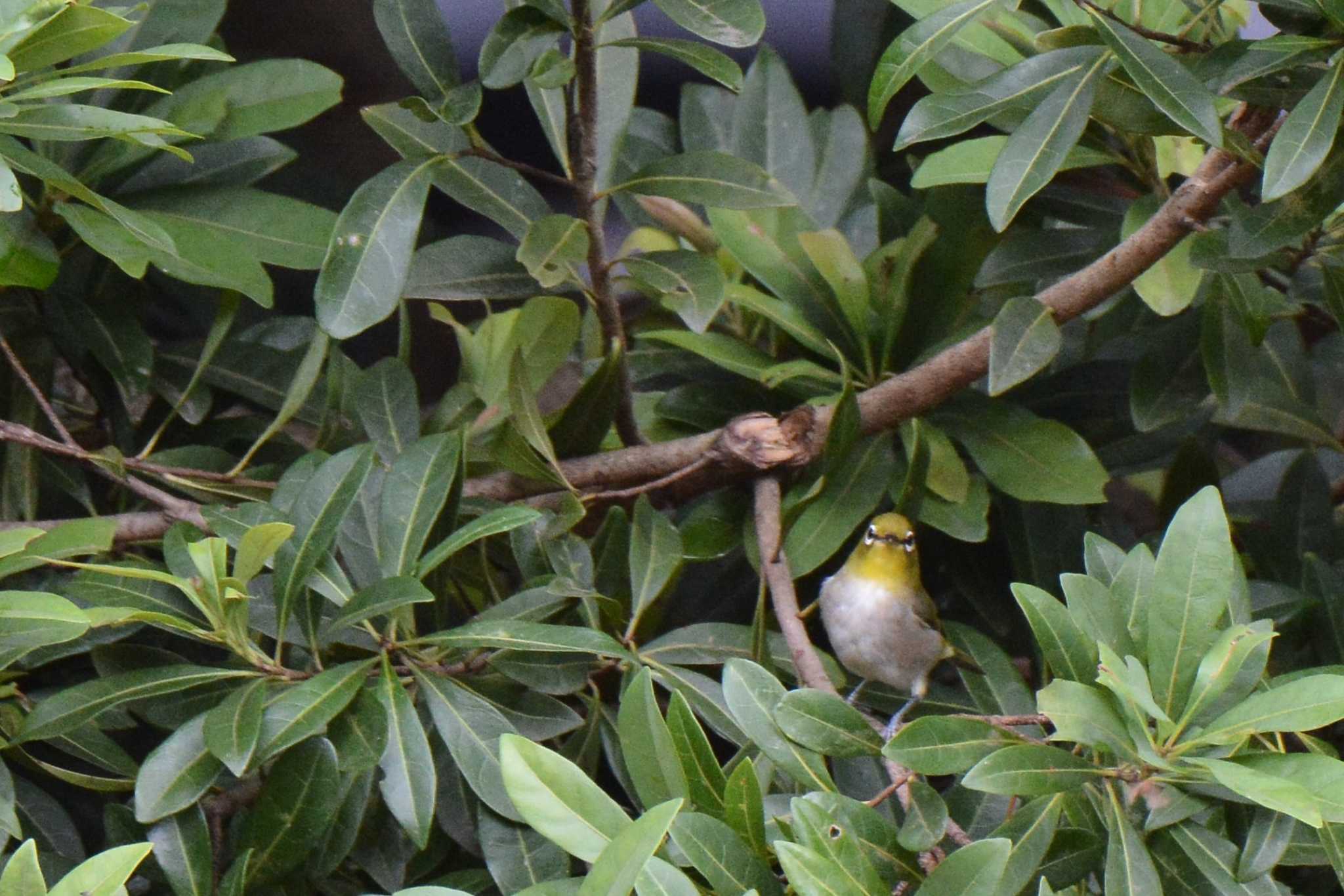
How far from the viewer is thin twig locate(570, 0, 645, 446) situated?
3.36 feet

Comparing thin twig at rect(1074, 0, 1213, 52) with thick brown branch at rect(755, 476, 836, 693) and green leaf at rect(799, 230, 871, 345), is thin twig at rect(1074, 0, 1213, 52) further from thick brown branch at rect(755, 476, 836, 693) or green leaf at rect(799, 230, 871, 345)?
thick brown branch at rect(755, 476, 836, 693)

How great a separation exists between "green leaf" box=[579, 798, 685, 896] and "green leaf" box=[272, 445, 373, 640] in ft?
1.55

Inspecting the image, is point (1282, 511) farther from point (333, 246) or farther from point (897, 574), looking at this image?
point (333, 246)

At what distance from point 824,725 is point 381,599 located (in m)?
0.38

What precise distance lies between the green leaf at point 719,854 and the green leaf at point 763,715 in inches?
4.2

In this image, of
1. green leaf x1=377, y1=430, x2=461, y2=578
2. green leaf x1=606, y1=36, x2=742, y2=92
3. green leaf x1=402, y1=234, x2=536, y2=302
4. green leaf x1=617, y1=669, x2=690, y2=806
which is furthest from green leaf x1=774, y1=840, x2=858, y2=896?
green leaf x1=402, y1=234, x2=536, y2=302

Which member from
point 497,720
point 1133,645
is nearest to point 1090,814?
point 1133,645

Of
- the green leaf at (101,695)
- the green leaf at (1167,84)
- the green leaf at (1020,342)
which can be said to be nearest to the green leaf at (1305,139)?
the green leaf at (1167,84)

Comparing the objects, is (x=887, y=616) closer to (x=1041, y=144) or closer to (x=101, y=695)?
→ (x=1041, y=144)

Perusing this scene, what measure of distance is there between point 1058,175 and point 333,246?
92 centimetres

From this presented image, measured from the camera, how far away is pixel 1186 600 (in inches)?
32.4

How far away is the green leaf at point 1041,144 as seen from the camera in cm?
97

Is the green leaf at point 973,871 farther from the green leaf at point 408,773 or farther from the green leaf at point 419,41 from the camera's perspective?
the green leaf at point 419,41

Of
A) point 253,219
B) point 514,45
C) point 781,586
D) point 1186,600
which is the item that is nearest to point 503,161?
point 514,45
